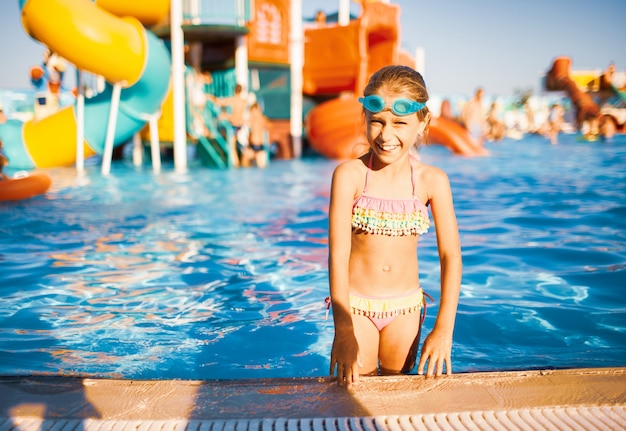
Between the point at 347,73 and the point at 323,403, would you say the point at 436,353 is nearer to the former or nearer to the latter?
the point at 323,403

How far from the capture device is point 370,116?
1.92 meters

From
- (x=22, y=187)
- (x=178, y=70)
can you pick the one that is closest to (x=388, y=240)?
(x=22, y=187)

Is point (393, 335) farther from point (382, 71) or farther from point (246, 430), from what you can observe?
point (382, 71)

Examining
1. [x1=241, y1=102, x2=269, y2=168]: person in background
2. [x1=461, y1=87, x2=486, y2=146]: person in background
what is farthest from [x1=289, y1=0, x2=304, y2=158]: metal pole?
[x1=461, y1=87, x2=486, y2=146]: person in background

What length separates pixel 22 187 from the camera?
23.5ft

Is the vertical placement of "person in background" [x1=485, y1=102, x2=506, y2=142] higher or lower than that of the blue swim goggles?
lower

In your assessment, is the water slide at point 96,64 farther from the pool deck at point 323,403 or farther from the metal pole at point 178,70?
the pool deck at point 323,403

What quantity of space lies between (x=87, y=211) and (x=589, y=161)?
35.4 ft

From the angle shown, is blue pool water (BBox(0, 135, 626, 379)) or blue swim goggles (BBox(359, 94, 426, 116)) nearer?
blue swim goggles (BBox(359, 94, 426, 116))

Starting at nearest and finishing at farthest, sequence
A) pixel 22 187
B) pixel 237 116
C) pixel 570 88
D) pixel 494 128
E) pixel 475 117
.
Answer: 1. pixel 22 187
2. pixel 237 116
3. pixel 475 117
4. pixel 494 128
5. pixel 570 88

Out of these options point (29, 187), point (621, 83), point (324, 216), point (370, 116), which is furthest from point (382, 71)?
point (621, 83)

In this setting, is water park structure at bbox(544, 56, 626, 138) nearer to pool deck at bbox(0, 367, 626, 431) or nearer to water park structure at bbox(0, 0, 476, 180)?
water park structure at bbox(0, 0, 476, 180)

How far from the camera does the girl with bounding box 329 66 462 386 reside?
1.88 meters

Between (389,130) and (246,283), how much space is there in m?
2.54
